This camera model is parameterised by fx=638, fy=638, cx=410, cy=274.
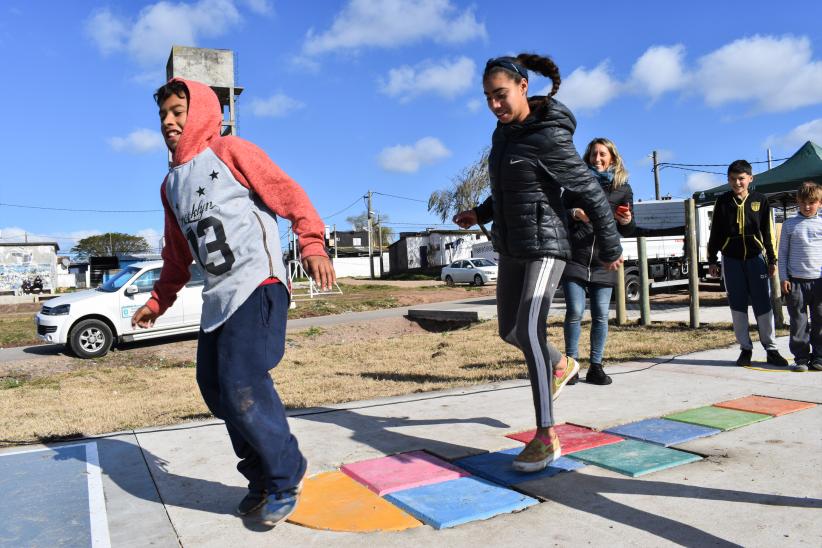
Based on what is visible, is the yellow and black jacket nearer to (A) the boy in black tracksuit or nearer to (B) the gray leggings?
(A) the boy in black tracksuit

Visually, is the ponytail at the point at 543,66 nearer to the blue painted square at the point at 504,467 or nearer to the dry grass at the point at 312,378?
the blue painted square at the point at 504,467

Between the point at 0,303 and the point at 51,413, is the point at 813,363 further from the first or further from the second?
the point at 0,303

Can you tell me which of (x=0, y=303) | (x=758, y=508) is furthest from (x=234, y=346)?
(x=0, y=303)

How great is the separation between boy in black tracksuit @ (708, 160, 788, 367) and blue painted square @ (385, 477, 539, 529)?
3691 mm

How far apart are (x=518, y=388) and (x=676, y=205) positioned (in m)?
18.9

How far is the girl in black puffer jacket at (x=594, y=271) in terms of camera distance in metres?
4.57

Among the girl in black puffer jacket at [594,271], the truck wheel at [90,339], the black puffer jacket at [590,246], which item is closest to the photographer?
the black puffer jacket at [590,246]

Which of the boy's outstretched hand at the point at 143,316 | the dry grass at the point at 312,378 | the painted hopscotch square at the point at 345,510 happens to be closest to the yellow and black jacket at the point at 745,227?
the dry grass at the point at 312,378

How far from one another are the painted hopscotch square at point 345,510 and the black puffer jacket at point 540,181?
1.33m

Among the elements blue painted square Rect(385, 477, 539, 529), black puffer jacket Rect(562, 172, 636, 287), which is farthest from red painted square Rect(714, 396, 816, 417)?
blue painted square Rect(385, 477, 539, 529)

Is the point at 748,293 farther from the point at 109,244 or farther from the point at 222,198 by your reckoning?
the point at 109,244

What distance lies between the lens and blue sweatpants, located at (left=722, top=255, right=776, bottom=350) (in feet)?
17.6

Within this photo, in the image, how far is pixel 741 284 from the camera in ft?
17.9

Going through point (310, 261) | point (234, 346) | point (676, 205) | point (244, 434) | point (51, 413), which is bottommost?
point (51, 413)
